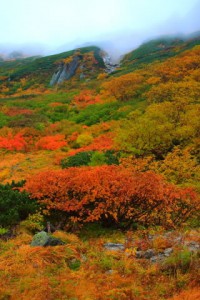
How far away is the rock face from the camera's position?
295 feet

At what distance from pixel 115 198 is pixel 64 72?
84.7 meters

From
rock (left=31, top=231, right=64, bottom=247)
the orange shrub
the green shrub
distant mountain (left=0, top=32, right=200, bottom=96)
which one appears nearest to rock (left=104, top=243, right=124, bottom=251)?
rock (left=31, top=231, right=64, bottom=247)

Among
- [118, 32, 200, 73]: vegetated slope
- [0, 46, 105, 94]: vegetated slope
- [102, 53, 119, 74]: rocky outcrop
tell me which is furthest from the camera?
[102, 53, 119, 74]: rocky outcrop

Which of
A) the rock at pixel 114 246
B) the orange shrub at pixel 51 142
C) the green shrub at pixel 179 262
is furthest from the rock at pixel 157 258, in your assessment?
the orange shrub at pixel 51 142

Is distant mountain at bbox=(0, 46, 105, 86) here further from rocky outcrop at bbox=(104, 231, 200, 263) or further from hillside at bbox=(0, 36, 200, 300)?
rocky outcrop at bbox=(104, 231, 200, 263)

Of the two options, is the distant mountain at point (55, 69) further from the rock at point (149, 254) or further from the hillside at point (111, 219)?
the rock at point (149, 254)

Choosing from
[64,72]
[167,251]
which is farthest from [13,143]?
[64,72]

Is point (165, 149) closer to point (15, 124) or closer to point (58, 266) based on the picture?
point (58, 266)

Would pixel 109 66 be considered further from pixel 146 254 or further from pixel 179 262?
pixel 179 262

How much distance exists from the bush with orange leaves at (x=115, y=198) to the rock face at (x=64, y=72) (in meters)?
77.9

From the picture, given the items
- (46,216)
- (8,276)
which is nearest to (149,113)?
(46,216)

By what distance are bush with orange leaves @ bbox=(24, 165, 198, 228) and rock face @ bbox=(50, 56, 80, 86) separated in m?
77.9

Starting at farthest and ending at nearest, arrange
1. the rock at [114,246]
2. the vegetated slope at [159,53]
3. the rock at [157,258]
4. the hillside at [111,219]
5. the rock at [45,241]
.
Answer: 1. the vegetated slope at [159,53]
2. the rock at [114,246]
3. the rock at [45,241]
4. the rock at [157,258]
5. the hillside at [111,219]

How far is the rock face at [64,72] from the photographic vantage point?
8991cm
